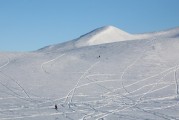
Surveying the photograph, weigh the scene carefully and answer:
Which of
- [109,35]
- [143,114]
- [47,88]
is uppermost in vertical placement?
[109,35]

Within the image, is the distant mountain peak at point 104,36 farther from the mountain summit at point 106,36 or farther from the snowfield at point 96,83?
the snowfield at point 96,83

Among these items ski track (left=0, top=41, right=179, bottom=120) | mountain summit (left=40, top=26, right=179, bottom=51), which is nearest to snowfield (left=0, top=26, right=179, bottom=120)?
ski track (left=0, top=41, right=179, bottom=120)

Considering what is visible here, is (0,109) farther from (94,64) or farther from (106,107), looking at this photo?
(94,64)

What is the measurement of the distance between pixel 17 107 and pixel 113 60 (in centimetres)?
1425

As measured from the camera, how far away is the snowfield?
1839 centimetres

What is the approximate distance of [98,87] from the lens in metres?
24.7

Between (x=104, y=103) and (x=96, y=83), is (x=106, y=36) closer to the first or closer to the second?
(x=96, y=83)

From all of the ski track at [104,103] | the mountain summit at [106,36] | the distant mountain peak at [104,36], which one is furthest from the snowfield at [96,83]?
the distant mountain peak at [104,36]

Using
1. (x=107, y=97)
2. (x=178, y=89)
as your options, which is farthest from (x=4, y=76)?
(x=178, y=89)

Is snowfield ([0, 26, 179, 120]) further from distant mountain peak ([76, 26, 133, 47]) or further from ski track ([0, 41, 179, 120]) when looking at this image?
distant mountain peak ([76, 26, 133, 47])

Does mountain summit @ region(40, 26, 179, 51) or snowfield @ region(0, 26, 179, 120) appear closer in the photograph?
snowfield @ region(0, 26, 179, 120)

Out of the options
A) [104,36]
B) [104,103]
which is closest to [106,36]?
[104,36]

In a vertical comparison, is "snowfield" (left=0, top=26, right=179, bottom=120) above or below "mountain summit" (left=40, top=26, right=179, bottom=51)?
below

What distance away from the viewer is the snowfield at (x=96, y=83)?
60.3 feet
